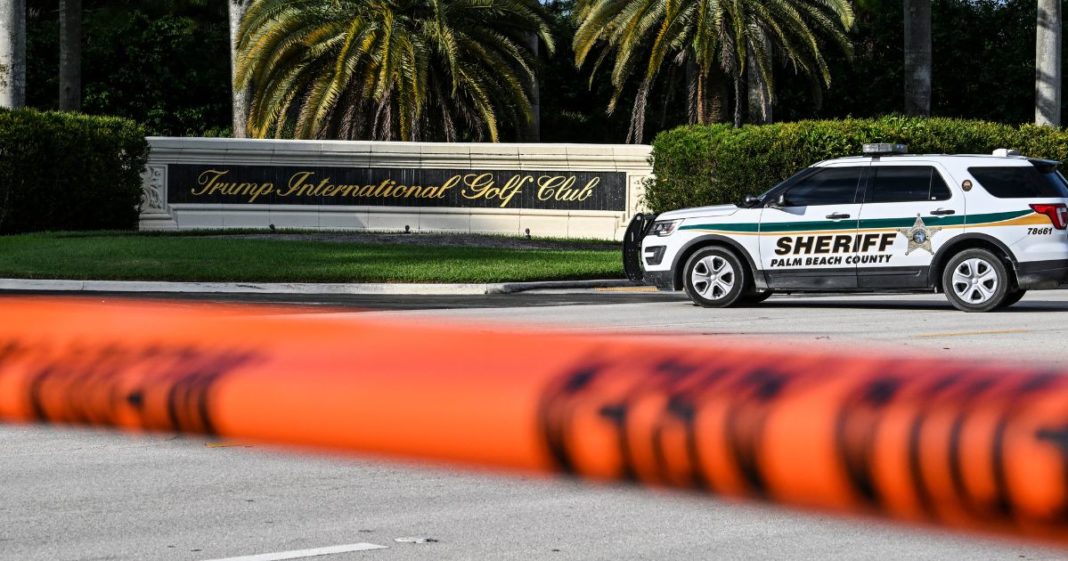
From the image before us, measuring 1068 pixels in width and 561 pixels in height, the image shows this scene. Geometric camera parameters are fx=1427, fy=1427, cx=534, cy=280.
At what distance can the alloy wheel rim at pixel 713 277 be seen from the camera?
16594 mm

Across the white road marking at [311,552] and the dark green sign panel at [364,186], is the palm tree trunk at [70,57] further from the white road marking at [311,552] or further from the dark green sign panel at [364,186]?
the white road marking at [311,552]

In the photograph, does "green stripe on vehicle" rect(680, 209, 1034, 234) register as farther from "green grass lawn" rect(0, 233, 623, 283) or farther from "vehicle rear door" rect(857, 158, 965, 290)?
"green grass lawn" rect(0, 233, 623, 283)

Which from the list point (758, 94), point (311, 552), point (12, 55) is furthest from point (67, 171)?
point (311, 552)

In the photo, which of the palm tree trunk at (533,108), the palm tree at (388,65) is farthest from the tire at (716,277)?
the palm tree trunk at (533,108)

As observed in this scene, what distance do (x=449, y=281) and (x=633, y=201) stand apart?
33.1 ft

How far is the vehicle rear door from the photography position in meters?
15.8

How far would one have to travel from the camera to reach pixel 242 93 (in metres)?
34.1

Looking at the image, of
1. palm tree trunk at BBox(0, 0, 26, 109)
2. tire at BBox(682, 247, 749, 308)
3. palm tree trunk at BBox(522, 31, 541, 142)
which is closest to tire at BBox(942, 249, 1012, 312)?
tire at BBox(682, 247, 749, 308)

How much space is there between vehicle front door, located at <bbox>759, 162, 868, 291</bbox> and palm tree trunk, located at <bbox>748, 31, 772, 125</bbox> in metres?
15.0

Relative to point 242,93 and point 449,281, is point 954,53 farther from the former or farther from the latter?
point 449,281

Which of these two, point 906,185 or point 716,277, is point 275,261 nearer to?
point 716,277

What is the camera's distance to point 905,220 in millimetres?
15961

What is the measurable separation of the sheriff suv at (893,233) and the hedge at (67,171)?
15635 mm

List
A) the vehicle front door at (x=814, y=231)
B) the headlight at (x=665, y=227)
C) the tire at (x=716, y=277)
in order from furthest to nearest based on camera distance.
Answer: the headlight at (x=665, y=227), the tire at (x=716, y=277), the vehicle front door at (x=814, y=231)
